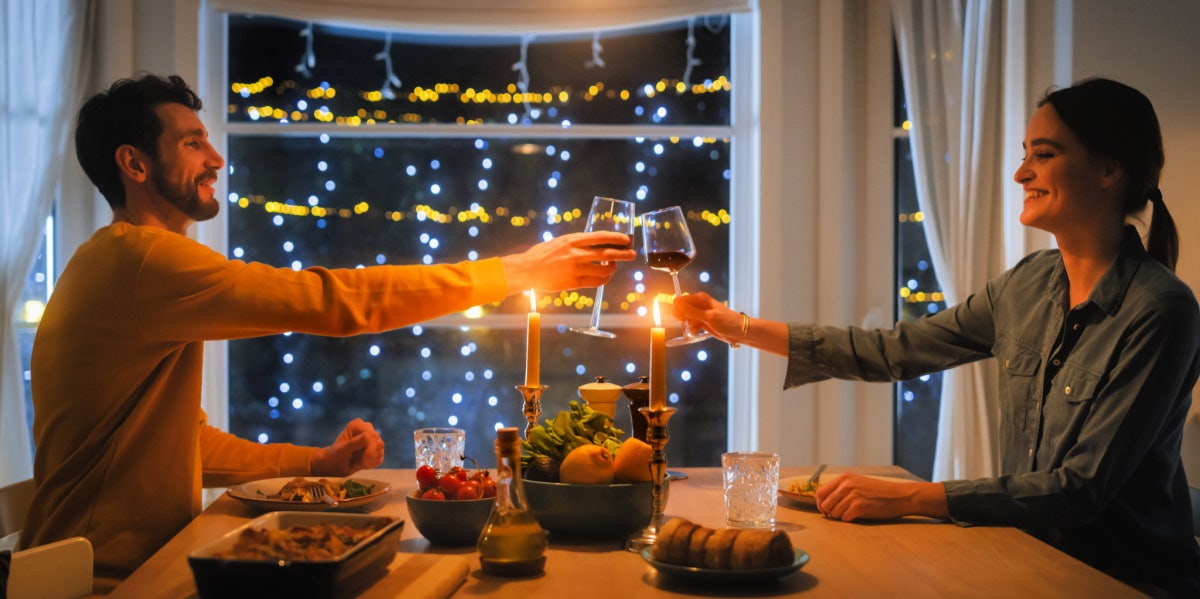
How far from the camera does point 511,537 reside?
1.47 m

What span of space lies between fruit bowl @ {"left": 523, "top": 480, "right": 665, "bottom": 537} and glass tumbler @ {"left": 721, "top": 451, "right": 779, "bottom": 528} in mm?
164

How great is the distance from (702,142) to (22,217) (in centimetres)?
237

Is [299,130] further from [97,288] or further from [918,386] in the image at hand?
[918,386]

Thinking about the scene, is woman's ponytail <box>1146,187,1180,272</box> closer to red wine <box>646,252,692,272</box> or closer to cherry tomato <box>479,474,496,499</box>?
red wine <box>646,252,692,272</box>

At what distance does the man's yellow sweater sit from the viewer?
6.12ft

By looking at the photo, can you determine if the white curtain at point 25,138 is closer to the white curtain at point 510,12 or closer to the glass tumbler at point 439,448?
the white curtain at point 510,12

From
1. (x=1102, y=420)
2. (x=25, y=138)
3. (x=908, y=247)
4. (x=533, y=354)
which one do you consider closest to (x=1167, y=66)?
(x=908, y=247)

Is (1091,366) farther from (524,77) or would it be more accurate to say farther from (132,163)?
(524,77)

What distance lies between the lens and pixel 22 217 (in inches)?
131

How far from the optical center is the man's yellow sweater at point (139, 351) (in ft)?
6.12

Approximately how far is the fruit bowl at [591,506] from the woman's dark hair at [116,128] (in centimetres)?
120

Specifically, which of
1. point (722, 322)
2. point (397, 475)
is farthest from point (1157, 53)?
point (397, 475)

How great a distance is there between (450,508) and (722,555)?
0.47m

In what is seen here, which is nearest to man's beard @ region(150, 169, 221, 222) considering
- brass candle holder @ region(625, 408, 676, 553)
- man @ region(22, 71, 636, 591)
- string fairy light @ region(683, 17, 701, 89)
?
man @ region(22, 71, 636, 591)
